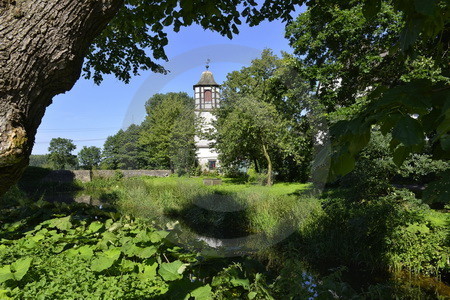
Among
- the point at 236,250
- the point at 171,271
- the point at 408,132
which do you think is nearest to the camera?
the point at 408,132

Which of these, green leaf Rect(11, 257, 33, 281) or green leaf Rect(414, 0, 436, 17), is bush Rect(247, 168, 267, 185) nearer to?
green leaf Rect(11, 257, 33, 281)

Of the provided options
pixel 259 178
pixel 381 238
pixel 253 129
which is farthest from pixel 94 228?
pixel 259 178

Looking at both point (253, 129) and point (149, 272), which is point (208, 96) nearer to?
point (253, 129)

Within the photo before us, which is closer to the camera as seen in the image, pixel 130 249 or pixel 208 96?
pixel 130 249

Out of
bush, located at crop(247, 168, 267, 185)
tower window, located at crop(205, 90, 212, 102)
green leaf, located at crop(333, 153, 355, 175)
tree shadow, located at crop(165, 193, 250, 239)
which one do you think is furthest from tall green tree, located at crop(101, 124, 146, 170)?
green leaf, located at crop(333, 153, 355, 175)

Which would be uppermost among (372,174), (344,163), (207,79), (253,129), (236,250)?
(207,79)

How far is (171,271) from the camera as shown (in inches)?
81.7

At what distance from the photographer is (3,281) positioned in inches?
82.0

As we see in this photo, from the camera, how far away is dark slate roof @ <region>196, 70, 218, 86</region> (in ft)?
147

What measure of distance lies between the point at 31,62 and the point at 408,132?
1341 millimetres

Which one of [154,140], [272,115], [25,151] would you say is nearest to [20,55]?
[25,151]

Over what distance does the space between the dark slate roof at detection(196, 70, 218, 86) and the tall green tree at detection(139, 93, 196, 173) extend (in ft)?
27.3

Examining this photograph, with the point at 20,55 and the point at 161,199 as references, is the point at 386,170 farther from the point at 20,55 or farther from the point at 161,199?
the point at 20,55

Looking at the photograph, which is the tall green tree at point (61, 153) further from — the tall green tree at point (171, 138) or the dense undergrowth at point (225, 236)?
the dense undergrowth at point (225, 236)
